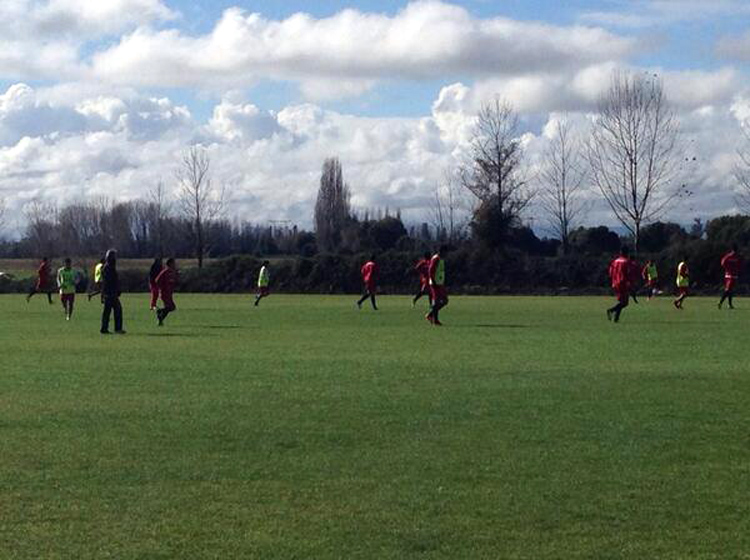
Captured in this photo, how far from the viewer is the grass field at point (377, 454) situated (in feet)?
25.5

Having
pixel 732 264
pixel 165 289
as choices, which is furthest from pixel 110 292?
pixel 732 264

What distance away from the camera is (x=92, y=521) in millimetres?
8117

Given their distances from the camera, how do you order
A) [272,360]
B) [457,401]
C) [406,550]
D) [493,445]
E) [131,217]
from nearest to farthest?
[406,550]
[493,445]
[457,401]
[272,360]
[131,217]

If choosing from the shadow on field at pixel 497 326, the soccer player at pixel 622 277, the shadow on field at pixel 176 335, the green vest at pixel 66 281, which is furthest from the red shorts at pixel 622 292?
the green vest at pixel 66 281

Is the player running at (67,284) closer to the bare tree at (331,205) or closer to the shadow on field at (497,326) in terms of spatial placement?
the shadow on field at (497,326)

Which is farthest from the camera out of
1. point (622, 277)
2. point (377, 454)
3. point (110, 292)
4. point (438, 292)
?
point (438, 292)

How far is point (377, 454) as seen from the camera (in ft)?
34.6

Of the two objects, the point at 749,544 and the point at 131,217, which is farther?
the point at 131,217

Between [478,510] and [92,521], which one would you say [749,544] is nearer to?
[478,510]

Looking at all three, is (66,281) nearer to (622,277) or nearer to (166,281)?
(166,281)

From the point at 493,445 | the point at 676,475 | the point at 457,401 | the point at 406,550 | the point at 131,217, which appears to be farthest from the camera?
the point at 131,217

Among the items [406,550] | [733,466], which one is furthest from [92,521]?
[733,466]

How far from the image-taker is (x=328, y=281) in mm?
72438

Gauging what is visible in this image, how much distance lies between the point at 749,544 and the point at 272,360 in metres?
13.1
